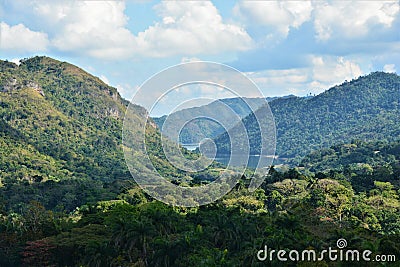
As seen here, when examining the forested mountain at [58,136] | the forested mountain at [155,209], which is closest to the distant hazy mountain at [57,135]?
the forested mountain at [58,136]

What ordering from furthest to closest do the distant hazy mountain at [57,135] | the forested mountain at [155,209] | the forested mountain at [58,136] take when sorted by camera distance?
the distant hazy mountain at [57,135]
the forested mountain at [58,136]
the forested mountain at [155,209]

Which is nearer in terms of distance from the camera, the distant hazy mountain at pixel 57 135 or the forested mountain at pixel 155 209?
the forested mountain at pixel 155 209

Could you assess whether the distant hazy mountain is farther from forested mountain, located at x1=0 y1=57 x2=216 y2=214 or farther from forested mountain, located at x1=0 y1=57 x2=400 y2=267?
forested mountain, located at x1=0 y1=57 x2=400 y2=267

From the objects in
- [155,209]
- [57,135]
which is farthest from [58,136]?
[155,209]

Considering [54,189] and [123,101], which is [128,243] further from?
[123,101]

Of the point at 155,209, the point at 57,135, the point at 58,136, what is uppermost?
the point at 57,135

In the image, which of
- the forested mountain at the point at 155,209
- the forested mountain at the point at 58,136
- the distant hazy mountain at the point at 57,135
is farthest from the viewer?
the distant hazy mountain at the point at 57,135

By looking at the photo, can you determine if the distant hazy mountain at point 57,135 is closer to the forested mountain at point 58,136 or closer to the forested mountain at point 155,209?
the forested mountain at point 58,136

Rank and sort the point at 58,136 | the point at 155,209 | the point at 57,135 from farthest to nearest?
the point at 58,136, the point at 57,135, the point at 155,209

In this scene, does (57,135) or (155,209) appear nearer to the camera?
(155,209)

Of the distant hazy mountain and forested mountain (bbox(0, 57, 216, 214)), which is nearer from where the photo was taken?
forested mountain (bbox(0, 57, 216, 214))

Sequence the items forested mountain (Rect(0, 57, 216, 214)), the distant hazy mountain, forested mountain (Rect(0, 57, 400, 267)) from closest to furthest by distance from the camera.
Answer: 1. forested mountain (Rect(0, 57, 400, 267))
2. forested mountain (Rect(0, 57, 216, 214))
3. the distant hazy mountain

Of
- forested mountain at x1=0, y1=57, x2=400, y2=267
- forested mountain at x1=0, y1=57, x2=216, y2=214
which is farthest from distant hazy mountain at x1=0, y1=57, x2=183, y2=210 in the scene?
forested mountain at x1=0, y1=57, x2=400, y2=267

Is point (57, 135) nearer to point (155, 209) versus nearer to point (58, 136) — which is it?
point (58, 136)
